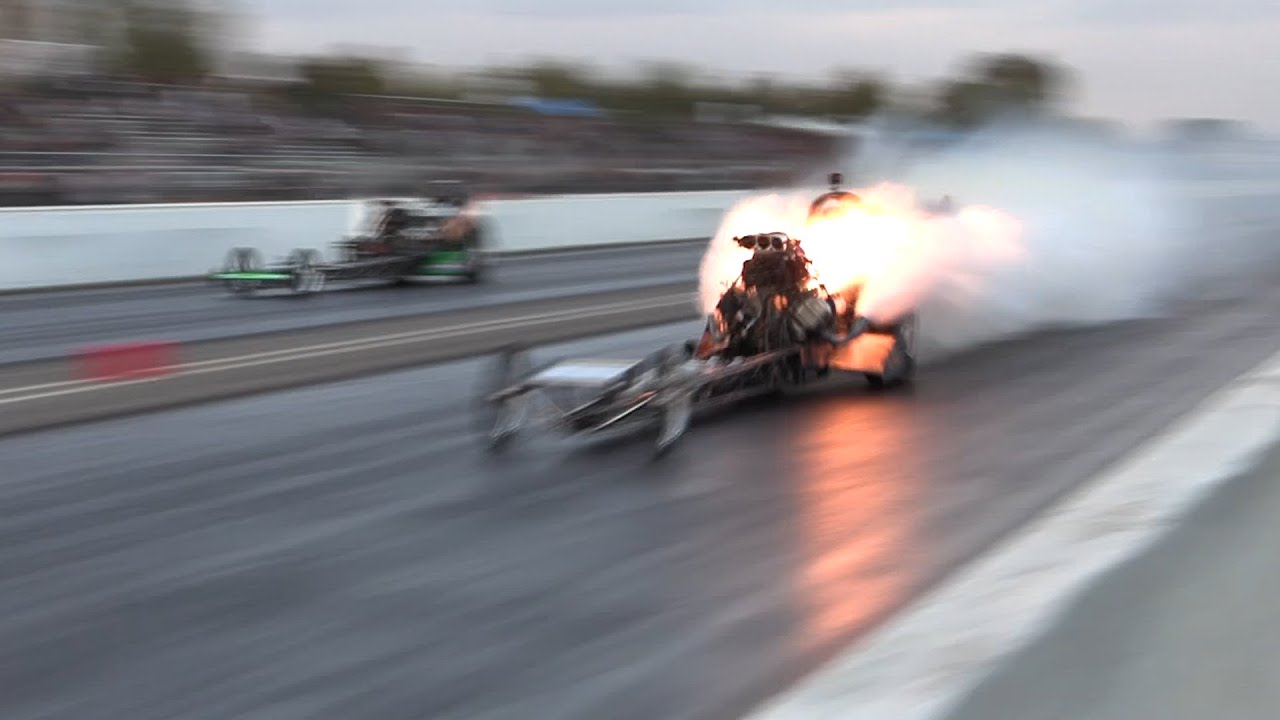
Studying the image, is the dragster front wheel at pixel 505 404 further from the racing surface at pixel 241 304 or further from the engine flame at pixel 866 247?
the racing surface at pixel 241 304

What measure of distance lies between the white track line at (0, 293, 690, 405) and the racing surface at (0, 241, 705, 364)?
163 centimetres

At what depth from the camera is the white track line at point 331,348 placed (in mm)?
12562

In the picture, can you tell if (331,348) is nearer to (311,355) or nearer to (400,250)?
(311,355)

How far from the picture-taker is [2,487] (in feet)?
28.3

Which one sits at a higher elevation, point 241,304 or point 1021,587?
point 1021,587

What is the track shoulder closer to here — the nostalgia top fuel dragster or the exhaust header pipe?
the exhaust header pipe

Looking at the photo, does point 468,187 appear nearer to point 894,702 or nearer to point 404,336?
point 404,336

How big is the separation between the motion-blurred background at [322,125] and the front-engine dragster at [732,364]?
309 cm

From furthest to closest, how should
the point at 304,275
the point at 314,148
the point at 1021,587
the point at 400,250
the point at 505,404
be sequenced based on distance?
the point at 314,148 < the point at 400,250 < the point at 304,275 < the point at 505,404 < the point at 1021,587

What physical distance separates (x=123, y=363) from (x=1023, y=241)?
363 inches

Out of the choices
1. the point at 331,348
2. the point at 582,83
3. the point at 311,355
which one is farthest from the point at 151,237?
the point at 582,83

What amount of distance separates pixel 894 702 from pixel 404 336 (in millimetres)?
14160

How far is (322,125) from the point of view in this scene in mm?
A: 38812

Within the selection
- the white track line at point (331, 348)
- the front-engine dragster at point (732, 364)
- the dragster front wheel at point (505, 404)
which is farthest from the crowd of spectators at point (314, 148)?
the dragster front wheel at point (505, 404)
